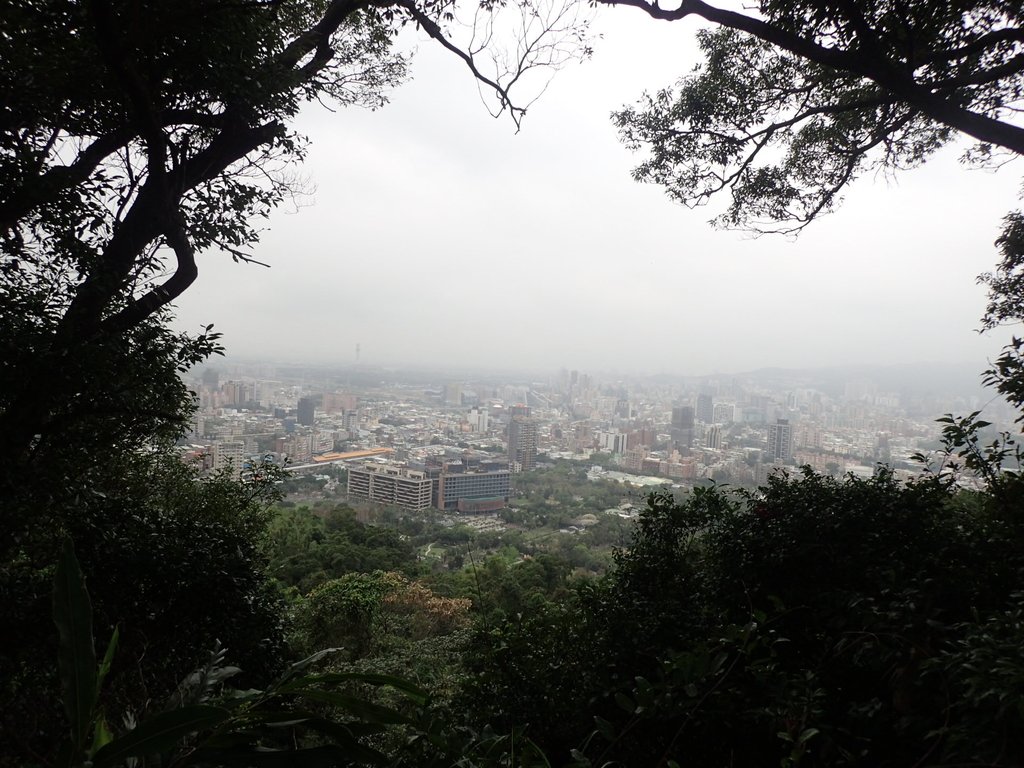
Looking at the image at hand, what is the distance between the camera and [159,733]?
21.0 inches

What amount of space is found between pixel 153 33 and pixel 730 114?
3857mm

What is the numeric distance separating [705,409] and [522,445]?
499 centimetres

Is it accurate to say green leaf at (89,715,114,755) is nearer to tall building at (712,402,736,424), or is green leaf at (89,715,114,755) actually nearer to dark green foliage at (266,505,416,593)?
dark green foliage at (266,505,416,593)

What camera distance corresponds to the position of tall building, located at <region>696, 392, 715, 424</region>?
13.3 m

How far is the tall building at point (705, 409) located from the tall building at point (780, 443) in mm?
4042

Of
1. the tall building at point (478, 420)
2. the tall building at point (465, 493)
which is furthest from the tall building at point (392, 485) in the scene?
the tall building at point (478, 420)

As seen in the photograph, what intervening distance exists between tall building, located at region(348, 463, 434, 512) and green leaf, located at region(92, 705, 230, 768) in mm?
9729

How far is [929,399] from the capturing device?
10430 mm

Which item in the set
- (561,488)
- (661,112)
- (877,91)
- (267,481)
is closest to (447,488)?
(561,488)

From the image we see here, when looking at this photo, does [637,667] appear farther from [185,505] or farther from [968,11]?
[968,11]

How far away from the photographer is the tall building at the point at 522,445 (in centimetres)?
1309

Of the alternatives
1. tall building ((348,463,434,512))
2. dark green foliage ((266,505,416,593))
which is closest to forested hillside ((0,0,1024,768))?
dark green foliage ((266,505,416,593))

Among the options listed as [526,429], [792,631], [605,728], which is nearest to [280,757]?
[605,728]

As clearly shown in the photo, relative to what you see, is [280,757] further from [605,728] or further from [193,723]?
[605,728]
